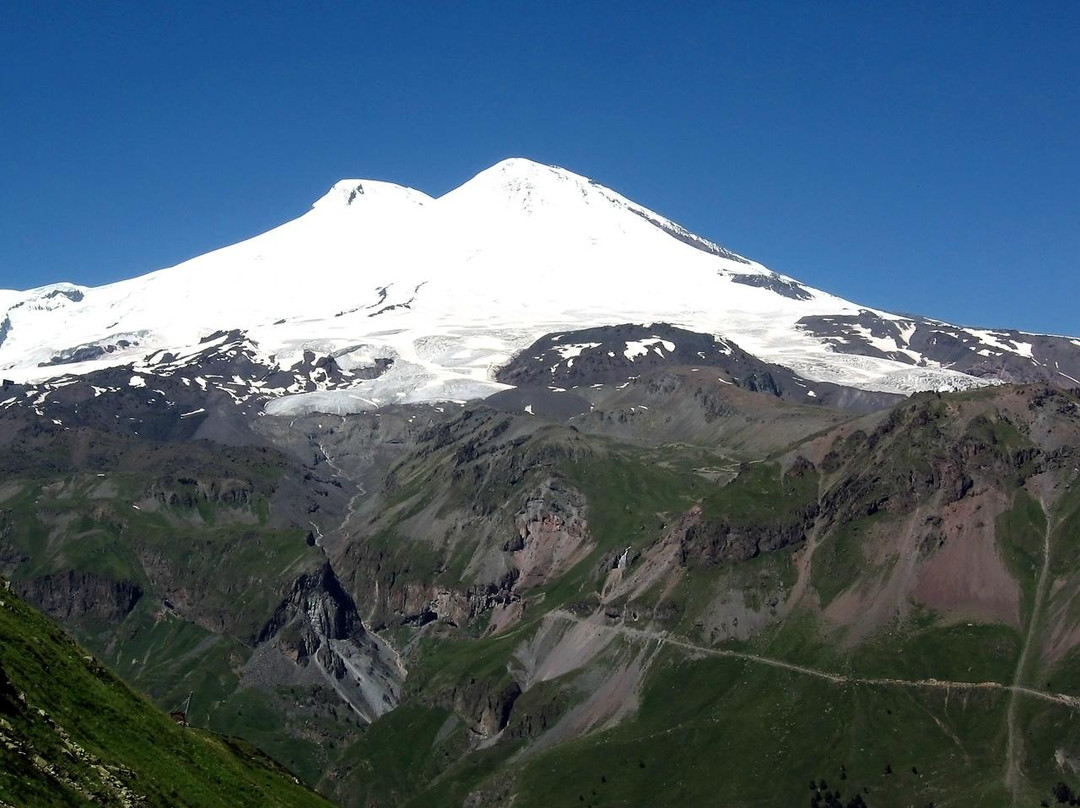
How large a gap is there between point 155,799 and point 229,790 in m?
17.2

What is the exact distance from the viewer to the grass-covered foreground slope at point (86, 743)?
194 feet

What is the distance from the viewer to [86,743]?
230 feet

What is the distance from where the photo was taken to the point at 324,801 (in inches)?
4321

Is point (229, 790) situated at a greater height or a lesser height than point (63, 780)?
lesser

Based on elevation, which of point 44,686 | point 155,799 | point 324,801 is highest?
point 44,686

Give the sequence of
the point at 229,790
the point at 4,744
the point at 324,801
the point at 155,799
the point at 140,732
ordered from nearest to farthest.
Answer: the point at 4,744 → the point at 155,799 → the point at 140,732 → the point at 229,790 → the point at 324,801

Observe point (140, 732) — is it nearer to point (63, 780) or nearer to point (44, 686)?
point (44, 686)

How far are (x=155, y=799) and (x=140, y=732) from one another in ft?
38.3

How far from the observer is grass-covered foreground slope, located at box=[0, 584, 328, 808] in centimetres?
5903

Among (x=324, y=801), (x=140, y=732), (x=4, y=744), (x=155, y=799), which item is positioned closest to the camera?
(x=4, y=744)

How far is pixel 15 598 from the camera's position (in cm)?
8419

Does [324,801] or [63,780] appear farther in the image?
[324,801]

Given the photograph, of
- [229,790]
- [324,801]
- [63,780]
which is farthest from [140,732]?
[324,801]

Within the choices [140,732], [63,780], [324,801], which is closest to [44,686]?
[140,732]
